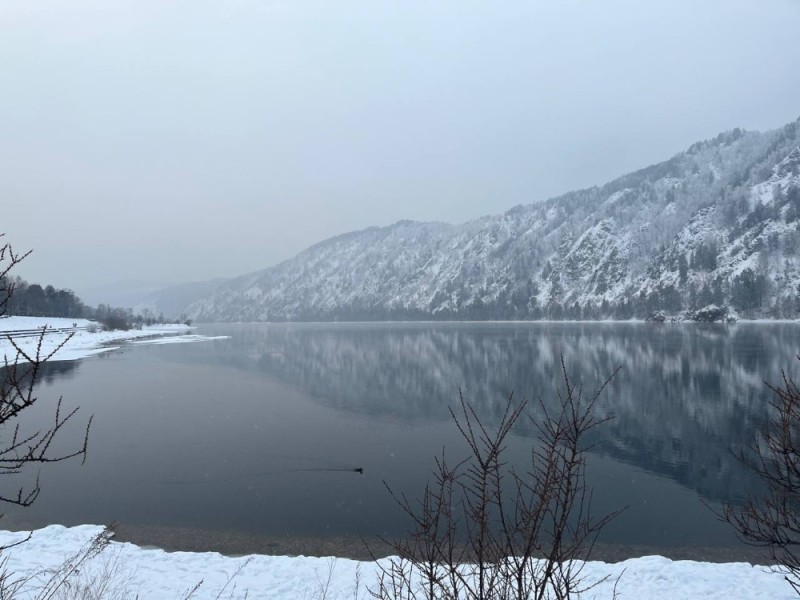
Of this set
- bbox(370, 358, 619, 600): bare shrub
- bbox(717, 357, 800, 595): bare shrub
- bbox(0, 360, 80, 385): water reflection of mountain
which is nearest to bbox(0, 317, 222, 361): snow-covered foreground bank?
bbox(0, 360, 80, 385): water reflection of mountain

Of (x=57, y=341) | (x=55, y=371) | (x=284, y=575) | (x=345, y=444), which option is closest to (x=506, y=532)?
(x=284, y=575)

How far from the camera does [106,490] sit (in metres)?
18.3

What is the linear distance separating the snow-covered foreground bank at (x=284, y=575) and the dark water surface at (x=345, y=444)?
2.42 m

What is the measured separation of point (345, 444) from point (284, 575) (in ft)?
42.5

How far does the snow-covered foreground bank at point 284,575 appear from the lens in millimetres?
10531

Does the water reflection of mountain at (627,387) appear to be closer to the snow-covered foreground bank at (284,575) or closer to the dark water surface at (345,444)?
the dark water surface at (345,444)

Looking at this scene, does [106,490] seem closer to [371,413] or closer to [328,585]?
[328,585]

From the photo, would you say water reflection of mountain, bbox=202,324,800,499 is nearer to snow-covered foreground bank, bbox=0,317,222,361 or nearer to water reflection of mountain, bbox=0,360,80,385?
water reflection of mountain, bbox=0,360,80,385

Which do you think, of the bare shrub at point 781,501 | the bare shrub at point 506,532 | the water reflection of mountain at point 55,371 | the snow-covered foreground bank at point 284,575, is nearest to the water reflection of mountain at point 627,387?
the bare shrub at point 781,501

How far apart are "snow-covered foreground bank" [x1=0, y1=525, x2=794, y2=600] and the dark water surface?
242cm

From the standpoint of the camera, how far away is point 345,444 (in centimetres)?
2436

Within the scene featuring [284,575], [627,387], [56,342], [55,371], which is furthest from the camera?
[56,342]

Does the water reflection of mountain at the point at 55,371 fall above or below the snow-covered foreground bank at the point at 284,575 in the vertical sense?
above

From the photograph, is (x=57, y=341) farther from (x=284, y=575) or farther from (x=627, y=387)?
(x=284, y=575)
